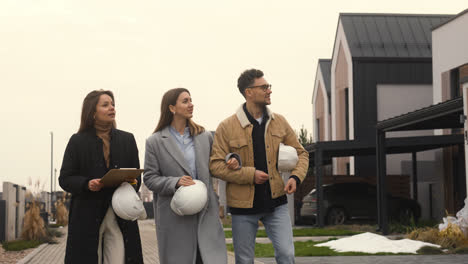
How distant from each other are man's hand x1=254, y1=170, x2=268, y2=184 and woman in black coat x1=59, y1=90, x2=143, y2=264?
0.91m

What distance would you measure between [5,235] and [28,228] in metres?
0.71

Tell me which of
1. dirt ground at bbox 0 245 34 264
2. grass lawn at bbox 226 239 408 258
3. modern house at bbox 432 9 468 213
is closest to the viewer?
grass lawn at bbox 226 239 408 258

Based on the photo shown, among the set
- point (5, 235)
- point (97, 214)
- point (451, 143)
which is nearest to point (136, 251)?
point (97, 214)

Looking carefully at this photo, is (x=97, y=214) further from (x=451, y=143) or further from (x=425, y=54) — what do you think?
(x=425, y=54)

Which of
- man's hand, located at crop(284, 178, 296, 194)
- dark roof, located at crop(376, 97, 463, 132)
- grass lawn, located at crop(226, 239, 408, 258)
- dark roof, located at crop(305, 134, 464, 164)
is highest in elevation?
dark roof, located at crop(376, 97, 463, 132)

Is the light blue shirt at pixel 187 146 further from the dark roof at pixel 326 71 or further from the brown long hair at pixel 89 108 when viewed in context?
the dark roof at pixel 326 71

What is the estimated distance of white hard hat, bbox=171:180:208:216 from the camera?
6.10 metres

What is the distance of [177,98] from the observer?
6469 millimetres

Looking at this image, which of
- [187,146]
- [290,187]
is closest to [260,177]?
[290,187]

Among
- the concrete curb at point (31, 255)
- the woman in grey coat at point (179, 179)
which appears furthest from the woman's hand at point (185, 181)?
the concrete curb at point (31, 255)

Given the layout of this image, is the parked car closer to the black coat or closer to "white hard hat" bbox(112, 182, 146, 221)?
the black coat

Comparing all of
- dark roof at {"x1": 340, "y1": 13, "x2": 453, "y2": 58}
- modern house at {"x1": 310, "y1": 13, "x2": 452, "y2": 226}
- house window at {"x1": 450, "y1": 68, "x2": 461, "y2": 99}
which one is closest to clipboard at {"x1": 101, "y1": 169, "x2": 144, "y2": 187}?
house window at {"x1": 450, "y1": 68, "x2": 461, "y2": 99}

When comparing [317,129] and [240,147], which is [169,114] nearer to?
[240,147]

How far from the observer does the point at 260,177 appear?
6488mm
